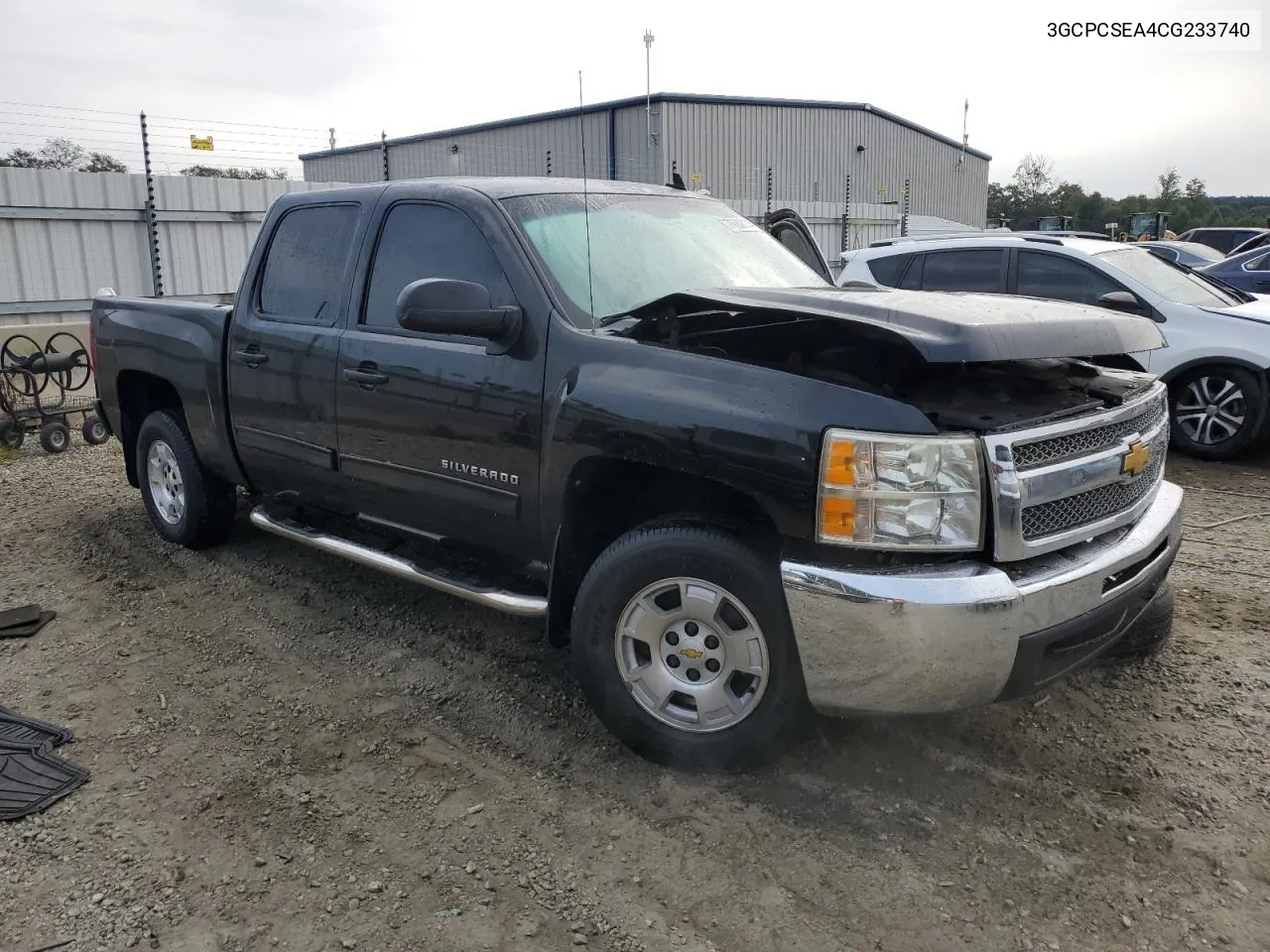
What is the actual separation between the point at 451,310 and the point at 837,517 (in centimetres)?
150

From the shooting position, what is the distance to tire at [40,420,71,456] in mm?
8209

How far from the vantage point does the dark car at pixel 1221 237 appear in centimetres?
2167

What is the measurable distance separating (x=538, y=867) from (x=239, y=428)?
300 centimetres

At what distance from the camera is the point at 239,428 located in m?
4.85

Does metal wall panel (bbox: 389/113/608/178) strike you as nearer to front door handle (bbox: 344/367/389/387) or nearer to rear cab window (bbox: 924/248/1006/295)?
rear cab window (bbox: 924/248/1006/295)

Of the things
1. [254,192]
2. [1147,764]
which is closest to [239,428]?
[1147,764]

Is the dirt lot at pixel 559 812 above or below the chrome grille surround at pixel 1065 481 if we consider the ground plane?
below

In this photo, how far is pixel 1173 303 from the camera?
7492 mm

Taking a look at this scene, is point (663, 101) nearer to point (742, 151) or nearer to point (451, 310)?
point (742, 151)

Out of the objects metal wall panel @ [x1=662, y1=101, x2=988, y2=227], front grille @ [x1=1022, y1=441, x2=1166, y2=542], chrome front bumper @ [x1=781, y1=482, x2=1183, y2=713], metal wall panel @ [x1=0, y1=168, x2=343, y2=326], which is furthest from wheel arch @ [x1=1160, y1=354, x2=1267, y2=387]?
metal wall panel @ [x1=662, y1=101, x2=988, y2=227]

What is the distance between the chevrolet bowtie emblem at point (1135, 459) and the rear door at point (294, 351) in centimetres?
308

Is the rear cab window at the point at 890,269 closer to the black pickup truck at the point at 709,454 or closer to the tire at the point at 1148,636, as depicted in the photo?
the black pickup truck at the point at 709,454

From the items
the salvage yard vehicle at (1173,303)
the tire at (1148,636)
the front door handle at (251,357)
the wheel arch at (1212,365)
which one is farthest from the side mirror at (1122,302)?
the front door handle at (251,357)

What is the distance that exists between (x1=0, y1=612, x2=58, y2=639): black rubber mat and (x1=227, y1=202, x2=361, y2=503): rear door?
1.17m
